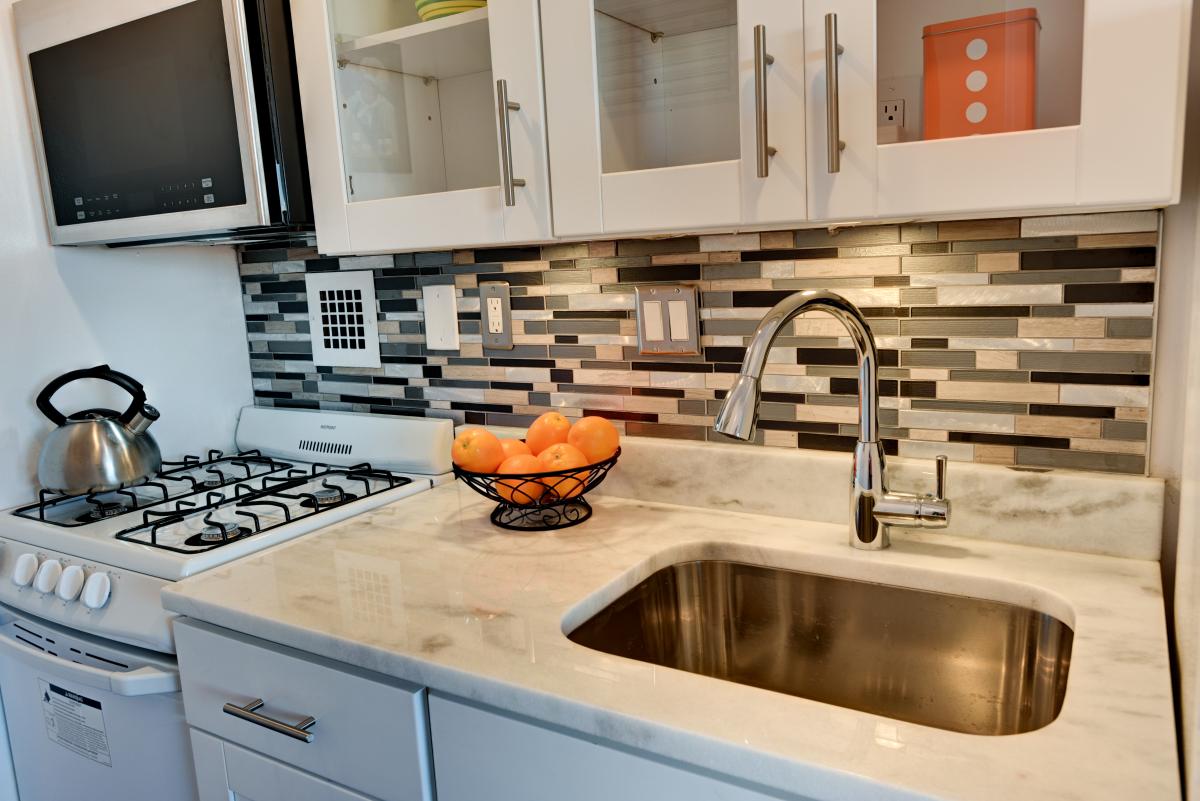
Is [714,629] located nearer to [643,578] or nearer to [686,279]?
[643,578]

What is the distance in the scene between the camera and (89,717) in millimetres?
1405

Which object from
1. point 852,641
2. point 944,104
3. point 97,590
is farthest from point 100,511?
point 944,104

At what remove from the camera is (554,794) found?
34.3 inches

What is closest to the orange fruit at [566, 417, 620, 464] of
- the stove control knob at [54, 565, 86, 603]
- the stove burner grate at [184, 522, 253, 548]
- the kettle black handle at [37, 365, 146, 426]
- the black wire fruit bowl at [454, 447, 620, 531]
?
the black wire fruit bowl at [454, 447, 620, 531]

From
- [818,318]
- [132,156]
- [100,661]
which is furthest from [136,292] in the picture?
[818,318]

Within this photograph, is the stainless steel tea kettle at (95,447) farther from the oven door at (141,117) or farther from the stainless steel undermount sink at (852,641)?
the stainless steel undermount sink at (852,641)

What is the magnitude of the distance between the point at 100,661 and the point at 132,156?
888 millimetres

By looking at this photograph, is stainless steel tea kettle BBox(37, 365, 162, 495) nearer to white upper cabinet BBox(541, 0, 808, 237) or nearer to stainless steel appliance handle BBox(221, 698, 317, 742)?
stainless steel appliance handle BBox(221, 698, 317, 742)

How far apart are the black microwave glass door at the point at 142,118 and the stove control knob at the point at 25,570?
638mm

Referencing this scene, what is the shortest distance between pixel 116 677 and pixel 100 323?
84 cm

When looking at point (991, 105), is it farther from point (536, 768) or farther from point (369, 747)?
point (369, 747)

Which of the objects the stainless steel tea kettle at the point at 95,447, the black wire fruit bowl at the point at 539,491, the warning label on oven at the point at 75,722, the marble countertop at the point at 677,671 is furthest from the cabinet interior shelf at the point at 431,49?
the warning label on oven at the point at 75,722

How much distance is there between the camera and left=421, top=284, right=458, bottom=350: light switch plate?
169 centimetres

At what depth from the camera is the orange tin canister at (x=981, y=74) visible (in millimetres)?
889
